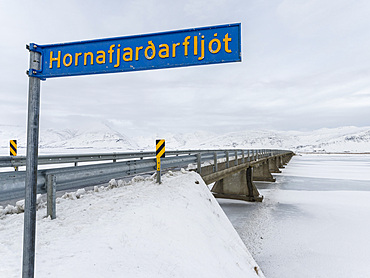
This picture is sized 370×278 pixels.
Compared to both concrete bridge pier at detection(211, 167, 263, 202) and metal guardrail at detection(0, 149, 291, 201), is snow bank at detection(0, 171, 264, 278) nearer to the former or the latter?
metal guardrail at detection(0, 149, 291, 201)

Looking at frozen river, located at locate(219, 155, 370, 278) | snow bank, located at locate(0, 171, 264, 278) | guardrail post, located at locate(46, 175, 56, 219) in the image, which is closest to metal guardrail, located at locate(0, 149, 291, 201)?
guardrail post, located at locate(46, 175, 56, 219)

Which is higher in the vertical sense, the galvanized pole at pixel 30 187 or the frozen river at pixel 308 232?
the galvanized pole at pixel 30 187

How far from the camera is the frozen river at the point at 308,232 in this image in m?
7.41

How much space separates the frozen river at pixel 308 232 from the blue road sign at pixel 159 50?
24.5 feet

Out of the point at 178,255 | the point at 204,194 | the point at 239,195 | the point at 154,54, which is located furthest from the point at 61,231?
the point at 239,195

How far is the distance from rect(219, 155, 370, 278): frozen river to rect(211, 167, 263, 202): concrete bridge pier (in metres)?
0.61

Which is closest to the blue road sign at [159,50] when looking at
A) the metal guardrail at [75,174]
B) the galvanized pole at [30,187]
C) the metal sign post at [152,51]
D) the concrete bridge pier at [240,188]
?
the metal sign post at [152,51]

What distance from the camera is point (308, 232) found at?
33.6 feet

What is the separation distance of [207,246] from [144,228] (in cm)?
114

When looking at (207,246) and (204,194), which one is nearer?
(207,246)

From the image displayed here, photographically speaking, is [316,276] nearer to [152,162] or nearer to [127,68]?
[152,162]

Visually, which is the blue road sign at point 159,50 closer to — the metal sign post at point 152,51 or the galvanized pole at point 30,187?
the metal sign post at point 152,51

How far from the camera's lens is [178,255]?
3.34 metres

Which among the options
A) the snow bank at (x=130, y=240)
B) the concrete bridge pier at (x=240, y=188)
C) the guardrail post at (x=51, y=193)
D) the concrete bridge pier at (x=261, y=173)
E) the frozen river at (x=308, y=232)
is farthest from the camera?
the concrete bridge pier at (x=261, y=173)
